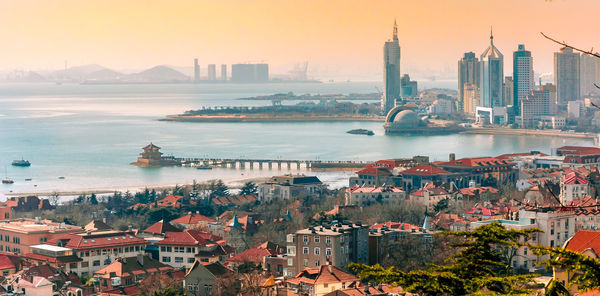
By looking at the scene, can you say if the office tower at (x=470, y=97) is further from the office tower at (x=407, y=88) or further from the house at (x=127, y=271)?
the house at (x=127, y=271)

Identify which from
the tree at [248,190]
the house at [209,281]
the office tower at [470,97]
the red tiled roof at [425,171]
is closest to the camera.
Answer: the house at [209,281]

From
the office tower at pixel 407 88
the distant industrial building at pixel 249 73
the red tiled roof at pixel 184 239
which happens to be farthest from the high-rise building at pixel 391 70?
the distant industrial building at pixel 249 73

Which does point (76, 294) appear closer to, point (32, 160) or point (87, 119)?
point (32, 160)

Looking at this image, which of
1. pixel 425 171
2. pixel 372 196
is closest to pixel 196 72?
pixel 425 171

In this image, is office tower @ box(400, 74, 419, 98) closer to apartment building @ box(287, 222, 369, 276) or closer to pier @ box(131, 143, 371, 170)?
pier @ box(131, 143, 371, 170)

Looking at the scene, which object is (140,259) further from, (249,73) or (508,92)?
(249,73)

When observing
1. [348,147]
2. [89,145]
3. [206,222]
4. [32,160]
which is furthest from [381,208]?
[89,145]
